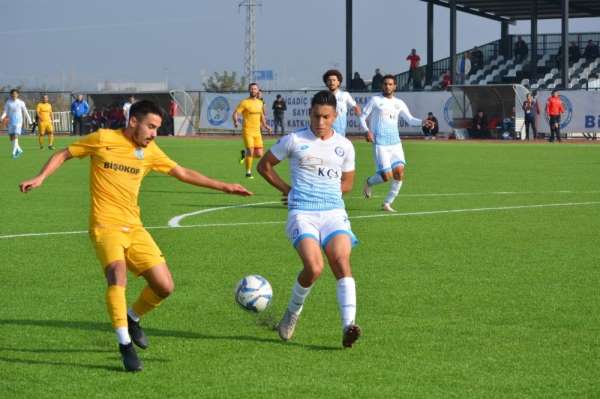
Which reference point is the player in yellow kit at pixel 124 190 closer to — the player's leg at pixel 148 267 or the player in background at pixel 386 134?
the player's leg at pixel 148 267

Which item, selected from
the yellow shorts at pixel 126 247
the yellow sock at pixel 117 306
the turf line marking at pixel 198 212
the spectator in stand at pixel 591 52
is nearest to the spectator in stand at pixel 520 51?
the spectator in stand at pixel 591 52

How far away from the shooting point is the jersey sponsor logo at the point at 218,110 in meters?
55.9

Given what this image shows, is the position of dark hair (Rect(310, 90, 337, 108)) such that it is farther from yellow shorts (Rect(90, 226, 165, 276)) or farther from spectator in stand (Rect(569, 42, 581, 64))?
spectator in stand (Rect(569, 42, 581, 64))

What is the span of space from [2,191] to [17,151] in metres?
14.4

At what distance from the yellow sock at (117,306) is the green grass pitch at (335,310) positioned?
0.31 metres

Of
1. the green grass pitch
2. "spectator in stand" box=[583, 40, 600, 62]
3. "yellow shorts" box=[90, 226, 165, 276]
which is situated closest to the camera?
the green grass pitch

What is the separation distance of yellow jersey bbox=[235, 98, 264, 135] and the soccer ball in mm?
17418

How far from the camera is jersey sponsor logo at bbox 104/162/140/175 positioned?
7.77m

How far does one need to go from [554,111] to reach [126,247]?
38.5m

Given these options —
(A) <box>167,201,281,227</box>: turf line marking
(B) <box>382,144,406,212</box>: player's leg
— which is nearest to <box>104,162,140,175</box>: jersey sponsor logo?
(A) <box>167,201,281,227</box>: turf line marking

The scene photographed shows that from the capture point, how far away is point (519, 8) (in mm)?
63781

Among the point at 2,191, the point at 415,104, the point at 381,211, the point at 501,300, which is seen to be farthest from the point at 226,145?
the point at 501,300

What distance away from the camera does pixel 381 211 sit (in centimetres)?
1809

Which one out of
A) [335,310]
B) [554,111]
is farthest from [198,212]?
[554,111]
